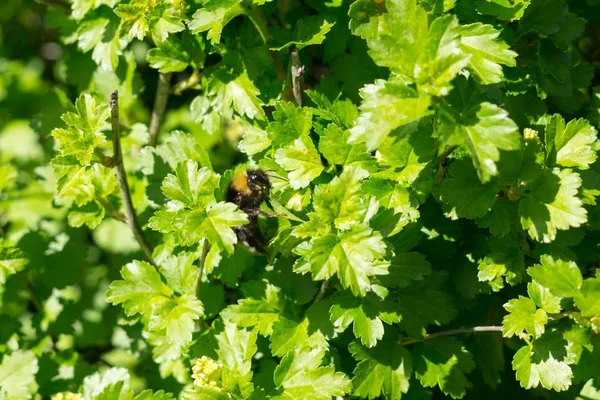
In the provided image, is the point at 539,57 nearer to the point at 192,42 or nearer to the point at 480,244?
the point at 480,244

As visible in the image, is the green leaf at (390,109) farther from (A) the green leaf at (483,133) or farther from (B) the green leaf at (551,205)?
(B) the green leaf at (551,205)

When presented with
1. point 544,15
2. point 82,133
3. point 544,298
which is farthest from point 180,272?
point 544,15

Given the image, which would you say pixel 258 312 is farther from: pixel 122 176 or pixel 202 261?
pixel 122 176

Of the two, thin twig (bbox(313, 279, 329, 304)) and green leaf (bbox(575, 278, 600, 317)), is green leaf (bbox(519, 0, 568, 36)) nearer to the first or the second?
green leaf (bbox(575, 278, 600, 317))

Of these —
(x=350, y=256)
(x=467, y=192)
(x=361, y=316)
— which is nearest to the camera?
(x=350, y=256)

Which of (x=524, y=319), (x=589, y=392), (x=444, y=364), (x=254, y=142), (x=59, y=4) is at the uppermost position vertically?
(x=59, y=4)

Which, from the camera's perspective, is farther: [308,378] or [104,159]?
[104,159]

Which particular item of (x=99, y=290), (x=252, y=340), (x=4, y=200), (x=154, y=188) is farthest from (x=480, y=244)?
(x=4, y=200)
